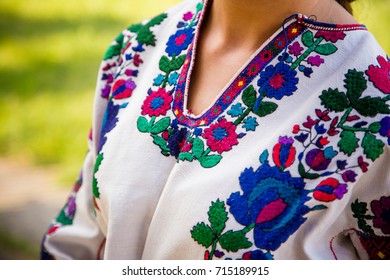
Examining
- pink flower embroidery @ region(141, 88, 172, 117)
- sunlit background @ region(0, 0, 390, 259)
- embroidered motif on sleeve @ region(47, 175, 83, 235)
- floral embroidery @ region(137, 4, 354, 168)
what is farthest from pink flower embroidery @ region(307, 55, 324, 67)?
sunlit background @ region(0, 0, 390, 259)

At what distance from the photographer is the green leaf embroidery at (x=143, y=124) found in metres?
1.19

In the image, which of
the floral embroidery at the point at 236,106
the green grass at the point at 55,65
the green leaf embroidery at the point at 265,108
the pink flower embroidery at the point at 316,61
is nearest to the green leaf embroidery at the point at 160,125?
the floral embroidery at the point at 236,106

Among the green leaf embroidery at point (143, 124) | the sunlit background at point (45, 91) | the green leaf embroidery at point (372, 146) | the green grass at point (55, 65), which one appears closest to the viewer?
the green leaf embroidery at point (372, 146)

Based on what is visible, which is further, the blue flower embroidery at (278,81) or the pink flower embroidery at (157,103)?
the pink flower embroidery at (157,103)

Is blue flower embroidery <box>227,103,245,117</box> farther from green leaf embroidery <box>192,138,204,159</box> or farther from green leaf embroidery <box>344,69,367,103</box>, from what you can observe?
green leaf embroidery <box>344,69,367,103</box>

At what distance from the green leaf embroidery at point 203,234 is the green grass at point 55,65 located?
7.11 ft

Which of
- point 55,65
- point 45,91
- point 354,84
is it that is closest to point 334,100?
point 354,84

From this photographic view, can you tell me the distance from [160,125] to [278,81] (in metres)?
0.27

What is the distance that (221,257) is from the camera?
3.43 ft

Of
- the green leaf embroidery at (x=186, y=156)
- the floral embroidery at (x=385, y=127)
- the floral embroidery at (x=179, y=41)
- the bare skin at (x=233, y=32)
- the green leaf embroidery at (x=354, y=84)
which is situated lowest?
the floral embroidery at (x=385, y=127)

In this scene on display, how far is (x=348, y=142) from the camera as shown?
3.23 ft

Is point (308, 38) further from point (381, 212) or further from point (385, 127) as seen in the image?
point (381, 212)

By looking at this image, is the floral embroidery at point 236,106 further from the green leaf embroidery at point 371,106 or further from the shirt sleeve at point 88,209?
the shirt sleeve at point 88,209

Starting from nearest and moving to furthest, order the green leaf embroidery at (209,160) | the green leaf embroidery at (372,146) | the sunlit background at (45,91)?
the green leaf embroidery at (372,146), the green leaf embroidery at (209,160), the sunlit background at (45,91)
